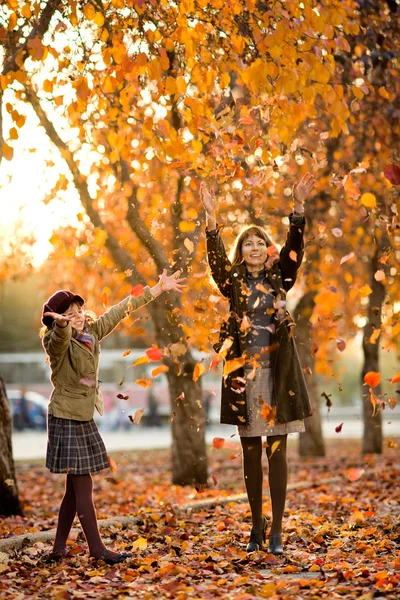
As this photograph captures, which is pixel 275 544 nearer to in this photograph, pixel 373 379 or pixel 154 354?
pixel 373 379

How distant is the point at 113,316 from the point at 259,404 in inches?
41.1

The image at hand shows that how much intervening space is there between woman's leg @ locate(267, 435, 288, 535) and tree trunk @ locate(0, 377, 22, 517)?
2800 mm

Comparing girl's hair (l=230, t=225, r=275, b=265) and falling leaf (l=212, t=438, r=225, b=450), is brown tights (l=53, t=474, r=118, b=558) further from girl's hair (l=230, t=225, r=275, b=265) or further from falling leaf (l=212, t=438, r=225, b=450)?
girl's hair (l=230, t=225, r=275, b=265)

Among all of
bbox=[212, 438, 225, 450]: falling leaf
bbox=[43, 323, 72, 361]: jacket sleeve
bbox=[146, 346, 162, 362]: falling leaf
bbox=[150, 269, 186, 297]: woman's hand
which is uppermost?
bbox=[150, 269, 186, 297]: woman's hand

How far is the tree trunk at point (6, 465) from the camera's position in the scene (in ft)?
22.6

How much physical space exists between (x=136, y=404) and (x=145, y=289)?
3364 centimetres

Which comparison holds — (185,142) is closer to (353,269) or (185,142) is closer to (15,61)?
(15,61)

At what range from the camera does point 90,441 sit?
4.84 meters

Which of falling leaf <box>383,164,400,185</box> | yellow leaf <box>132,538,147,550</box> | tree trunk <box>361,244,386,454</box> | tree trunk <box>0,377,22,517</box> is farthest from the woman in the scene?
tree trunk <box>361,244,386,454</box>

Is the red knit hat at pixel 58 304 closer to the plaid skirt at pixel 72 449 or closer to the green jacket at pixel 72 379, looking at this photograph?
the green jacket at pixel 72 379

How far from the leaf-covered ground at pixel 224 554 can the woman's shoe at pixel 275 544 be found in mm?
109

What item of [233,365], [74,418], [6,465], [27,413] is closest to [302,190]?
[233,365]

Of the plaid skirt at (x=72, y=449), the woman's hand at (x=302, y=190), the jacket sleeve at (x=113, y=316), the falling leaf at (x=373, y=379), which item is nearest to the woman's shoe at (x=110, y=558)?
→ the plaid skirt at (x=72, y=449)

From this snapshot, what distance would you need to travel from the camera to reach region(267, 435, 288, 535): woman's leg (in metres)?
4.95
